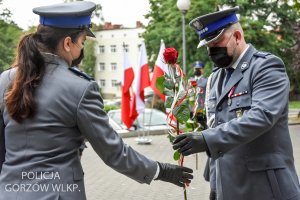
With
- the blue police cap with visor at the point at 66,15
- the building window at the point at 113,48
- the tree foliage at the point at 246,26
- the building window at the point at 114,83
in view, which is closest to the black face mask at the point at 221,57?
the blue police cap with visor at the point at 66,15

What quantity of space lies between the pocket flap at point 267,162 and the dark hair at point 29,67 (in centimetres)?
120

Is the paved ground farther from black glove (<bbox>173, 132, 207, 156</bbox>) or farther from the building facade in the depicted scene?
the building facade

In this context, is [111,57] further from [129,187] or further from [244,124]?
[244,124]

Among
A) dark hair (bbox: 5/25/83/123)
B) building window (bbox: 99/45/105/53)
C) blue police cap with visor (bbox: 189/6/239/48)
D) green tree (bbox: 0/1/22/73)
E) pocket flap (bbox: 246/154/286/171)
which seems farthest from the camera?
building window (bbox: 99/45/105/53)

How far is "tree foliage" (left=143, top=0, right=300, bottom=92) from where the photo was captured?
24.2 metres

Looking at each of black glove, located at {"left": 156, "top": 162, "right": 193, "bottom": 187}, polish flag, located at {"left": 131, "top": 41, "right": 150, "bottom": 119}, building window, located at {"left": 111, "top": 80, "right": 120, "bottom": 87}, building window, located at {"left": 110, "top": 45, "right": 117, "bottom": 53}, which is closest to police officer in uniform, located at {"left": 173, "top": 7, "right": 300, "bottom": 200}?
black glove, located at {"left": 156, "top": 162, "right": 193, "bottom": 187}

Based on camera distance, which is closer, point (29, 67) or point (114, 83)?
point (29, 67)

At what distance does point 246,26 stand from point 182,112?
2154cm

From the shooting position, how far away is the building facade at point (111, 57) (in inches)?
2544

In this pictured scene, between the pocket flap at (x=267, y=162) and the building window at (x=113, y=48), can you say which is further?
the building window at (x=113, y=48)

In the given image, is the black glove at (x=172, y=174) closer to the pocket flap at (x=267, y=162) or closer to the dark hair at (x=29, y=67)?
the pocket flap at (x=267, y=162)

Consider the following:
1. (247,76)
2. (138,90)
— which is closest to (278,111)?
(247,76)

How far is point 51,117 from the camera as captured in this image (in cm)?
247

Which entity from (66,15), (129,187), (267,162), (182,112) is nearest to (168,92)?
(182,112)
